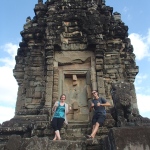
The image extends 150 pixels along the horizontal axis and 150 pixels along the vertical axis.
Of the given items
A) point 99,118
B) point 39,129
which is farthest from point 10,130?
point 99,118

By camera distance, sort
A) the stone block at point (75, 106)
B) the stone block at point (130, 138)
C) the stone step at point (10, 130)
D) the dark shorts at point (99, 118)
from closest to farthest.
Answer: the stone block at point (130, 138) → the dark shorts at point (99, 118) → the stone step at point (10, 130) → the stone block at point (75, 106)

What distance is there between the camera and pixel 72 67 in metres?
9.09

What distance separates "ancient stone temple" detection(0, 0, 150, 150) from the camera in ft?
22.7

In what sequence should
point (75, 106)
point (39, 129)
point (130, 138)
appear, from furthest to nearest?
1. point (75, 106)
2. point (39, 129)
3. point (130, 138)

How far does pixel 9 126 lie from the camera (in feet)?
23.1

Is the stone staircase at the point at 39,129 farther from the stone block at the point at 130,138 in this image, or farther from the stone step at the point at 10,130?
the stone block at the point at 130,138

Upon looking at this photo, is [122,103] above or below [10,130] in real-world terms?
above

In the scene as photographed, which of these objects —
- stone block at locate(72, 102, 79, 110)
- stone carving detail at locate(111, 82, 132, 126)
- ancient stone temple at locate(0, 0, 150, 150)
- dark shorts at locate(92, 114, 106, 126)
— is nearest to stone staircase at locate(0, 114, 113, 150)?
ancient stone temple at locate(0, 0, 150, 150)

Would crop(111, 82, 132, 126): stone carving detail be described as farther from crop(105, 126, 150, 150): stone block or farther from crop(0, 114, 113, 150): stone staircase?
crop(105, 126, 150, 150): stone block

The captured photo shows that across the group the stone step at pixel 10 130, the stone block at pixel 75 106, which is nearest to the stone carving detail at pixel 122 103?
the stone block at pixel 75 106

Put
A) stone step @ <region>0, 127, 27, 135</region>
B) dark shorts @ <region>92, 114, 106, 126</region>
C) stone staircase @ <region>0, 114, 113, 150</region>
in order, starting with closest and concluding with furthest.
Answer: dark shorts @ <region>92, 114, 106, 126</region>
stone staircase @ <region>0, 114, 113, 150</region>
stone step @ <region>0, 127, 27, 135</region>

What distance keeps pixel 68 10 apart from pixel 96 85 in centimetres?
415

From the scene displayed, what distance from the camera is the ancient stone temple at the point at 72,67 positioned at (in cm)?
692

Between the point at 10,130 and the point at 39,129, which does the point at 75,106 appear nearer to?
the point at 39,129
